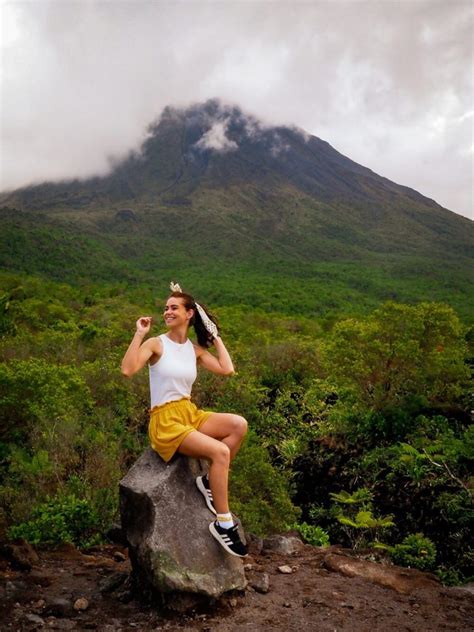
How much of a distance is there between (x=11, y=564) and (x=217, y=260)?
254ft

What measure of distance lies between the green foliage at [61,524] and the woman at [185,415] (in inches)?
87.0

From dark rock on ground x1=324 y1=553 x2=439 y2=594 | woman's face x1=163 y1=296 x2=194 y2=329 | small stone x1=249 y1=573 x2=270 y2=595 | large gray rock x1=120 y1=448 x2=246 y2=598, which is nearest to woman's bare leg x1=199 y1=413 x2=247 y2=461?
large gray rock x1=120 y1=448 x2=246 y2=598

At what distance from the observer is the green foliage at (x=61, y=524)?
5.48 m

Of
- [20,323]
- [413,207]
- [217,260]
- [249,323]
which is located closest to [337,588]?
[20,323]

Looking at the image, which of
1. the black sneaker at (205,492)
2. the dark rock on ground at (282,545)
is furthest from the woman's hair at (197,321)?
the dark rock on ground at (282,545)

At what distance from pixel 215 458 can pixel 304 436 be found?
29.2 ft

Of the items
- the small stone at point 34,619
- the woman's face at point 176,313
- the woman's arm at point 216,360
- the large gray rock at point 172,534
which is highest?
the woman's face at point 176,313

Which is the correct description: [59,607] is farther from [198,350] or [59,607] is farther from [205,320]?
[205,320]

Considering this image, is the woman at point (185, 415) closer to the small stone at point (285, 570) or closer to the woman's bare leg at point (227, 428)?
the woman's bare leg at point (227, 428)

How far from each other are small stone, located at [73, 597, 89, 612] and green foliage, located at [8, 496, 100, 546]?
1.60 meters

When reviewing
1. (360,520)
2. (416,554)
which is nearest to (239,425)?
(416,554)

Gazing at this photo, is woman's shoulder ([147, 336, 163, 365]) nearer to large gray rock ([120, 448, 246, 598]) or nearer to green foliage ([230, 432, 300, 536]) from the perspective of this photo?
large gray rock ([120, 448, 246, 598])

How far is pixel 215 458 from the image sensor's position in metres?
3.85

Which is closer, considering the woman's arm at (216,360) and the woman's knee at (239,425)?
the woman's knee at (239,425)
